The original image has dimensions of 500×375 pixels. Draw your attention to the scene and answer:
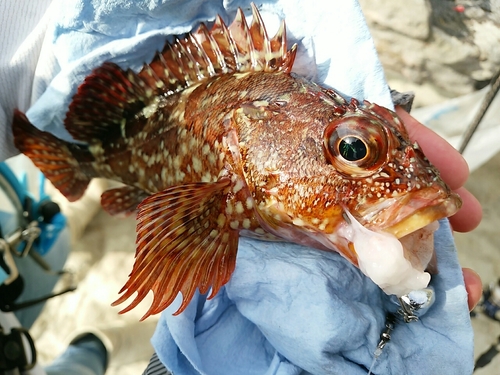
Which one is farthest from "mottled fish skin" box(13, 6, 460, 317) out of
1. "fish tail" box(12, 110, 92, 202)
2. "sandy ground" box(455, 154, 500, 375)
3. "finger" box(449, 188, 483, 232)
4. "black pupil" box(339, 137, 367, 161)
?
"sandy ground" box(455, 154, 500, 375)

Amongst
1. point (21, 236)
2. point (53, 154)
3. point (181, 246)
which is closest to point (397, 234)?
point (181, 246)

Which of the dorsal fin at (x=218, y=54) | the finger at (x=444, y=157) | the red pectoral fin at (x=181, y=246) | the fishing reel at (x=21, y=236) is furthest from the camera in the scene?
the fishing reel at (x=21, y=236)

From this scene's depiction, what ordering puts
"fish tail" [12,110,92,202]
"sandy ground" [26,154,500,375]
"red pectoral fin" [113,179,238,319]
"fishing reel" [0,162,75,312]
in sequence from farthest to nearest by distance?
"sandy ground" [26,154,500,375], "fishing reel" [0,162,75,312], "fish tail" [12,110,92,202], "red pectoral fin" [113,179,238,319]

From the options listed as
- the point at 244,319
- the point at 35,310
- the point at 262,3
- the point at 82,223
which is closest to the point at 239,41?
the point at 262,3

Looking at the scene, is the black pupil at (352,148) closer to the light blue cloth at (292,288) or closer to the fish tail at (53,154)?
the light blue cloth at (292,288)

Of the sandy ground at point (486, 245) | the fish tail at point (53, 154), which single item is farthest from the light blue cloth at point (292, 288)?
the sandy ground at point (486, 245)

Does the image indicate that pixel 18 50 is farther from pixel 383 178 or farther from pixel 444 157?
pixel 444 157

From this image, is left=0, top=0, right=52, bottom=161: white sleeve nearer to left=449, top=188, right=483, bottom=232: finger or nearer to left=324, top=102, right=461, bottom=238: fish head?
left=324, top=102, right=461, bottom=238: fish head
